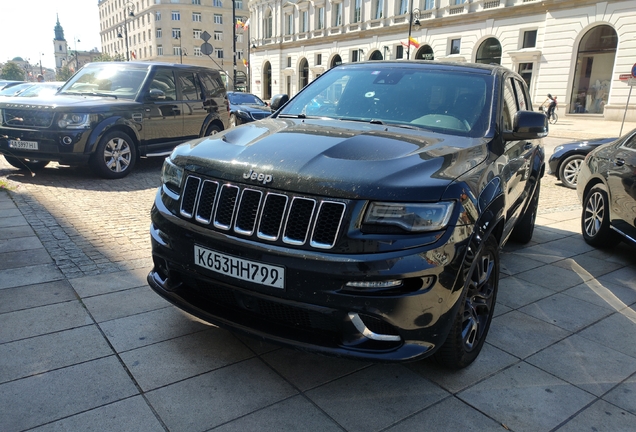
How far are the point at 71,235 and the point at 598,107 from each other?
33414mm

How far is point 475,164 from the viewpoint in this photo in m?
2.87

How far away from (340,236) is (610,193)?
430 centimetres

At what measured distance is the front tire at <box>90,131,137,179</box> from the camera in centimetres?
805

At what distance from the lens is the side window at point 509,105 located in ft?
12.3

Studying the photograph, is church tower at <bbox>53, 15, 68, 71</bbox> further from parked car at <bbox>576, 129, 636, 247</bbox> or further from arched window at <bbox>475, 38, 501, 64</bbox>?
parked car at <bbox>576, 129, 636, 247</bbox>

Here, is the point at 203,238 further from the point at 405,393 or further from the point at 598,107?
the point at 598,107

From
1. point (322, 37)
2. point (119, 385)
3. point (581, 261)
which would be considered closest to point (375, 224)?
point (119, 385)

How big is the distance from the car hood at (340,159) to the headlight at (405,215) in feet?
0.14

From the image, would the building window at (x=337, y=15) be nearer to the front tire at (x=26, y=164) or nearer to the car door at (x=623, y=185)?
the front tire at (x=26, y=164)

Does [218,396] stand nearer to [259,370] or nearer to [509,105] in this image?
[259,370]

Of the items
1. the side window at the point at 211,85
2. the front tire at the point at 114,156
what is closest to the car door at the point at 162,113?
the front tire at the point at 114,156

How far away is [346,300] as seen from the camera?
234 cm

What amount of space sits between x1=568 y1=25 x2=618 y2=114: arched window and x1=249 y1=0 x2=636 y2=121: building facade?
58 millimetres

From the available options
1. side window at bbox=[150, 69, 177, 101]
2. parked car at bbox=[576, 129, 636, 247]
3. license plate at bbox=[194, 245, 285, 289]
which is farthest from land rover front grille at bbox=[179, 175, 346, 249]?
side window at bbox=[150, 69, 177, 101]
